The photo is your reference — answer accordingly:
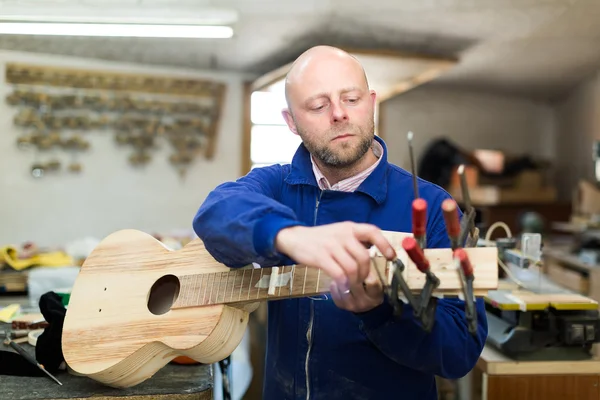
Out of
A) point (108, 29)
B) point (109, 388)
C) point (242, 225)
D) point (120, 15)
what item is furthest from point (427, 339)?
point (108, 29)

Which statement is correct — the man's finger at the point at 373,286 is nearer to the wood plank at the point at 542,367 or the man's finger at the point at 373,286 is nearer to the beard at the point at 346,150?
the beard at the point at 346,150

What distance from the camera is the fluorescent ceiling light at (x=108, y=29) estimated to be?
143 inches

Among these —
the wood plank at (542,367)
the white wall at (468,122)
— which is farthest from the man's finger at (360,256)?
the white wall at (468,122)

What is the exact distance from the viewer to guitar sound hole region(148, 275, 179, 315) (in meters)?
1.71

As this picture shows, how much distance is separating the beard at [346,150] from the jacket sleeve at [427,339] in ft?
1.44

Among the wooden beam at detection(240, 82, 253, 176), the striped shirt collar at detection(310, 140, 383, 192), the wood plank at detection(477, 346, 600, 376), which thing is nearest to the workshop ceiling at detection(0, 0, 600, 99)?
the wooden beam at detection(240, 82, 253, 176)

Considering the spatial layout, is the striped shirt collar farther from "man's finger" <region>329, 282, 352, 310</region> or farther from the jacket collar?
"man's finger" <region>329, 282, 352, 310</region>

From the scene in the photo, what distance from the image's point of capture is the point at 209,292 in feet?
5.08

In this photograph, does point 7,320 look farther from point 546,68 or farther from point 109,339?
point 546,68

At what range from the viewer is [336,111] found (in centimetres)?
152

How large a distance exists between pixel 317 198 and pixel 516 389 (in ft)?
3.98

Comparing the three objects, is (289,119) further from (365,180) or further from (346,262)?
(346,262)

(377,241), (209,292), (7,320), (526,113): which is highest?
(526,113)

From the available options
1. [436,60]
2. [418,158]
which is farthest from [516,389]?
[418,158]
